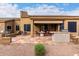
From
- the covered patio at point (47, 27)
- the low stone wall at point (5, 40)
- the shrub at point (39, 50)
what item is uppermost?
the covered patio at point (47, 27)

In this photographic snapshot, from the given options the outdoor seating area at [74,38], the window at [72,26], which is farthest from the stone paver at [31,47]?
the window at [72,26]

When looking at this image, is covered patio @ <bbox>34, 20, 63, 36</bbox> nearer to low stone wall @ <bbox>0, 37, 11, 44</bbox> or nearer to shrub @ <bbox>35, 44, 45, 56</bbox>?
shrub @ <bbox>35, 44, 45, 56</bbox>

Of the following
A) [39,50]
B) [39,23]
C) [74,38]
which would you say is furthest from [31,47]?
[74,38]

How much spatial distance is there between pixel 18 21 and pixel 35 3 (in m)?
0.44

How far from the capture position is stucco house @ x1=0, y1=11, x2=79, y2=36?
13102mm

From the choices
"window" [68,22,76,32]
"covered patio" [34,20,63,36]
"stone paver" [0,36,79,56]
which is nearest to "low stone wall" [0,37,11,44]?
"stone paver" [0,36,79,56]

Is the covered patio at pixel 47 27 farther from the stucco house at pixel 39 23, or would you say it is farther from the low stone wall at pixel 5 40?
the low stone wall at pixel 5 40

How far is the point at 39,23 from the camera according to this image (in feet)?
43.1

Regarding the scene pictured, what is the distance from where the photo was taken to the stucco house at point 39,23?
13.1m

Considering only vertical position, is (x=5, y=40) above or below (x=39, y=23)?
below

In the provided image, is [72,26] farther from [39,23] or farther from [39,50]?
[39,50]

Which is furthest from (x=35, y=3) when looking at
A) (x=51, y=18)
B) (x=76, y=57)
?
(x=76, y=57)

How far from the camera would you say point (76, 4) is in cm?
1312

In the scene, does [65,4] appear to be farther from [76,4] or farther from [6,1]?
[6,1]
